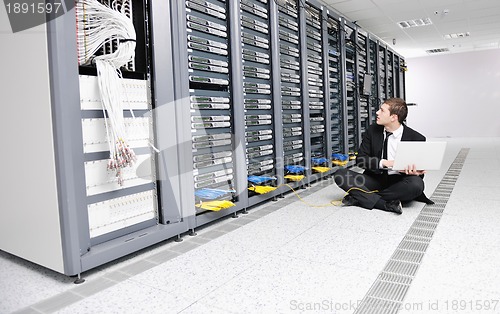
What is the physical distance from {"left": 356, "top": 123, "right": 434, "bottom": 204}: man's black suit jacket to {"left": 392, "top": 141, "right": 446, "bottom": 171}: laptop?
32cm

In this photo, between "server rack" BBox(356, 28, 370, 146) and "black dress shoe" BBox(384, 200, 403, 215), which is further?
"server rack" BBox(356, 28, 370, 146)

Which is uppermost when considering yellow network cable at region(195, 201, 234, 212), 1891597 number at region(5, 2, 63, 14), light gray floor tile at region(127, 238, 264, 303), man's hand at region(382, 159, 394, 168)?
1891597 number at region(5, 2, 63, 14)

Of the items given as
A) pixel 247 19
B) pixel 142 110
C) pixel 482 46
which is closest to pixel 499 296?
pixel 142 110

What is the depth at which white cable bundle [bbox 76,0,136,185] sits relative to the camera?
195 centimetres

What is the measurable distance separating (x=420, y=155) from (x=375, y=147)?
1.59 feet

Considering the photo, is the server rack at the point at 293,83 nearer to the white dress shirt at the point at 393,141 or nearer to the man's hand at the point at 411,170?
the white dress shirt at the point at 393,141

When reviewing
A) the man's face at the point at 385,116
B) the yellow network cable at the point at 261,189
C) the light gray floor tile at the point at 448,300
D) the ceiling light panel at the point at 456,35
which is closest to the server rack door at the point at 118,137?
the yellow network cable at the point at 261,189

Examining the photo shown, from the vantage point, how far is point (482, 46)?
11.6m

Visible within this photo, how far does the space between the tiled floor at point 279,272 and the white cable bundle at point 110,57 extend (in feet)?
1.94

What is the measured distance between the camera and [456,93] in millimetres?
12656

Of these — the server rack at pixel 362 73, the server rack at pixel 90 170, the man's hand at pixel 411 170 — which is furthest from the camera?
the server rack at pixel 362 73

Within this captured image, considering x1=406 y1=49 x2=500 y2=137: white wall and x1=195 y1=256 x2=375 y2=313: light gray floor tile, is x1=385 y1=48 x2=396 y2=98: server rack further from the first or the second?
x1=195 y1=256 x2=375 y2=313: light gray floor tile

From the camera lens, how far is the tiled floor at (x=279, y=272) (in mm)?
1549

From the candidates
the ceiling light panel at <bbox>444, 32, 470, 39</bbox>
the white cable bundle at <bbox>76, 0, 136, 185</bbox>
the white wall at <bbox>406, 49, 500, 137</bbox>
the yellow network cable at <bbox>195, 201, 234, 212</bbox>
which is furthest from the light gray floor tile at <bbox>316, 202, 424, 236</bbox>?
the white wall at <bbox>406, 49, 500, 137</bbox>
